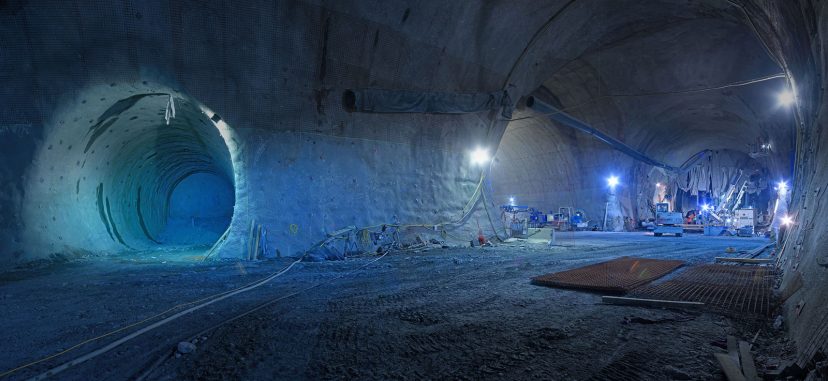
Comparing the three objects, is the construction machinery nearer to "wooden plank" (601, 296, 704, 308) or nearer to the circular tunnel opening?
"wooden plank" (601, 296, 704, 308)

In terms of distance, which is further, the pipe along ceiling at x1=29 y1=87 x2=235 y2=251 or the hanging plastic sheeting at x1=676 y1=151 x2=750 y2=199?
the hanging plastic sheeting at x1=676 y1=151 x2=750 y2=199

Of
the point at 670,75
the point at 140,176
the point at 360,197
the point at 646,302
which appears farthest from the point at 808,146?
the point at 140,176

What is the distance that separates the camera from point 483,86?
42.5ft

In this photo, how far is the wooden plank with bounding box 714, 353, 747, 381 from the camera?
2.32 m

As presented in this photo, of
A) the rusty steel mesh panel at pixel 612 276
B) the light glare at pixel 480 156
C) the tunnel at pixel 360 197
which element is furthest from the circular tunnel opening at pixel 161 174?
the rusty steel mesh panel at pixel 612 276

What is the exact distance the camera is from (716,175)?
1310 inches

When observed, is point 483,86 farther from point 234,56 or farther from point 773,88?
point 773,88

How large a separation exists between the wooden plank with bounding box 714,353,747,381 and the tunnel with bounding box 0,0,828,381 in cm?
5

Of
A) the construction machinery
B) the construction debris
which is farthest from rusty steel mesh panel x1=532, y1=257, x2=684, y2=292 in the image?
the construction machinery

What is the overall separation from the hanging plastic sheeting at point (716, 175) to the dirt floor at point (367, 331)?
35480 mm

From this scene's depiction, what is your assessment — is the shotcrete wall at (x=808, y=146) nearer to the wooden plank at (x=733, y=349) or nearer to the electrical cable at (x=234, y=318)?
the wooden plank at (x=733, y=349)

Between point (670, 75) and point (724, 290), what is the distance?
15.5m

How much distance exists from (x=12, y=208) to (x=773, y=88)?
23290 millimetres

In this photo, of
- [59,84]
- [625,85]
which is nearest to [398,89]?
[59,84]
